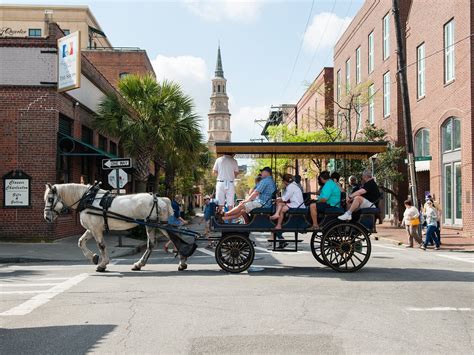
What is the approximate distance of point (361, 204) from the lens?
11.4 meters

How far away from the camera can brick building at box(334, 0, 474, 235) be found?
2352cm

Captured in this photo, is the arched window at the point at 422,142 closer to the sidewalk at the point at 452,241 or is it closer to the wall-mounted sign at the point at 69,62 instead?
the sidewalk at the point at 452,241

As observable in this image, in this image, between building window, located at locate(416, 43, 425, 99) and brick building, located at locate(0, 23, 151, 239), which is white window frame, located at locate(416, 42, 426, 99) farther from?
brick building, located at locate(0, 23, 151, 239)

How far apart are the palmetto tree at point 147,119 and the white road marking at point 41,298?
505 inches

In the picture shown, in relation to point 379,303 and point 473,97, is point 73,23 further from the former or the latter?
point 379,303

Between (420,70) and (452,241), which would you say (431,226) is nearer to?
(452,241)

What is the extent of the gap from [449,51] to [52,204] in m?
20.2

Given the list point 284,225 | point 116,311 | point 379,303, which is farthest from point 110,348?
point 284,225

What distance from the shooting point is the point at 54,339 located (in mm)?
6344

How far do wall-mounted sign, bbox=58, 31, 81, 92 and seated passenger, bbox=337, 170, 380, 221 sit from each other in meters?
11.0

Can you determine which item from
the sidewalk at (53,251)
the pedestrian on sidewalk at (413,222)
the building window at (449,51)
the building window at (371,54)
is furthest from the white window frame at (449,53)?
the sidewalk at (53,251)

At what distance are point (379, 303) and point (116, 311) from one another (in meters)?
3.73

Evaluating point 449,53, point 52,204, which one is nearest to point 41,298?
point 52,204

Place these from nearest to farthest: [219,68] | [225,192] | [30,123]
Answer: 1. [225,192]
2. [30,123]
3. [219,68]
